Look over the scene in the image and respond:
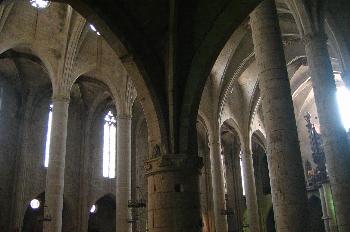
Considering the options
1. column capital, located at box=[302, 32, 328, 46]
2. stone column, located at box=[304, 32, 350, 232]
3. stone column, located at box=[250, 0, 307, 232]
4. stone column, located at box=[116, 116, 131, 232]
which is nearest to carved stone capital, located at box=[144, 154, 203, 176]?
stone column, located at box=[250, 0, 307, 232]

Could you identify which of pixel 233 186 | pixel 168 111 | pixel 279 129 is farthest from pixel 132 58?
pixel 233 186

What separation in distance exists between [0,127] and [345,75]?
49.8 ft

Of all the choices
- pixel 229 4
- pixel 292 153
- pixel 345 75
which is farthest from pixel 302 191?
pixel 345 75

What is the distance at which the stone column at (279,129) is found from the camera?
7020mm

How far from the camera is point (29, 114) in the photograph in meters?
19.9

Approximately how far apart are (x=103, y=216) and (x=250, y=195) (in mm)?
8401

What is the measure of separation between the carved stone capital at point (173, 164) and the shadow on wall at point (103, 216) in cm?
1626

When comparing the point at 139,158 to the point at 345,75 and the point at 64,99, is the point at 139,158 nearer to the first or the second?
the point at 64,99

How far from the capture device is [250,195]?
2102 cm

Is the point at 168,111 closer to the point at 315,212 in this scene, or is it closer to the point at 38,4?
the point at 38,4

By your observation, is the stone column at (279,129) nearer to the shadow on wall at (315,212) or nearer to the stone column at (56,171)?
the stone column at (56,171)

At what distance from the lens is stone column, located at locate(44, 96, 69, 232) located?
13.8m

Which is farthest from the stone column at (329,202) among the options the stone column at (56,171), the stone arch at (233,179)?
the stone column at (56,171)

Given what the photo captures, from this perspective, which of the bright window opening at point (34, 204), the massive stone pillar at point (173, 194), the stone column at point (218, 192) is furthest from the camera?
the bright window opening at point (34, 204)
